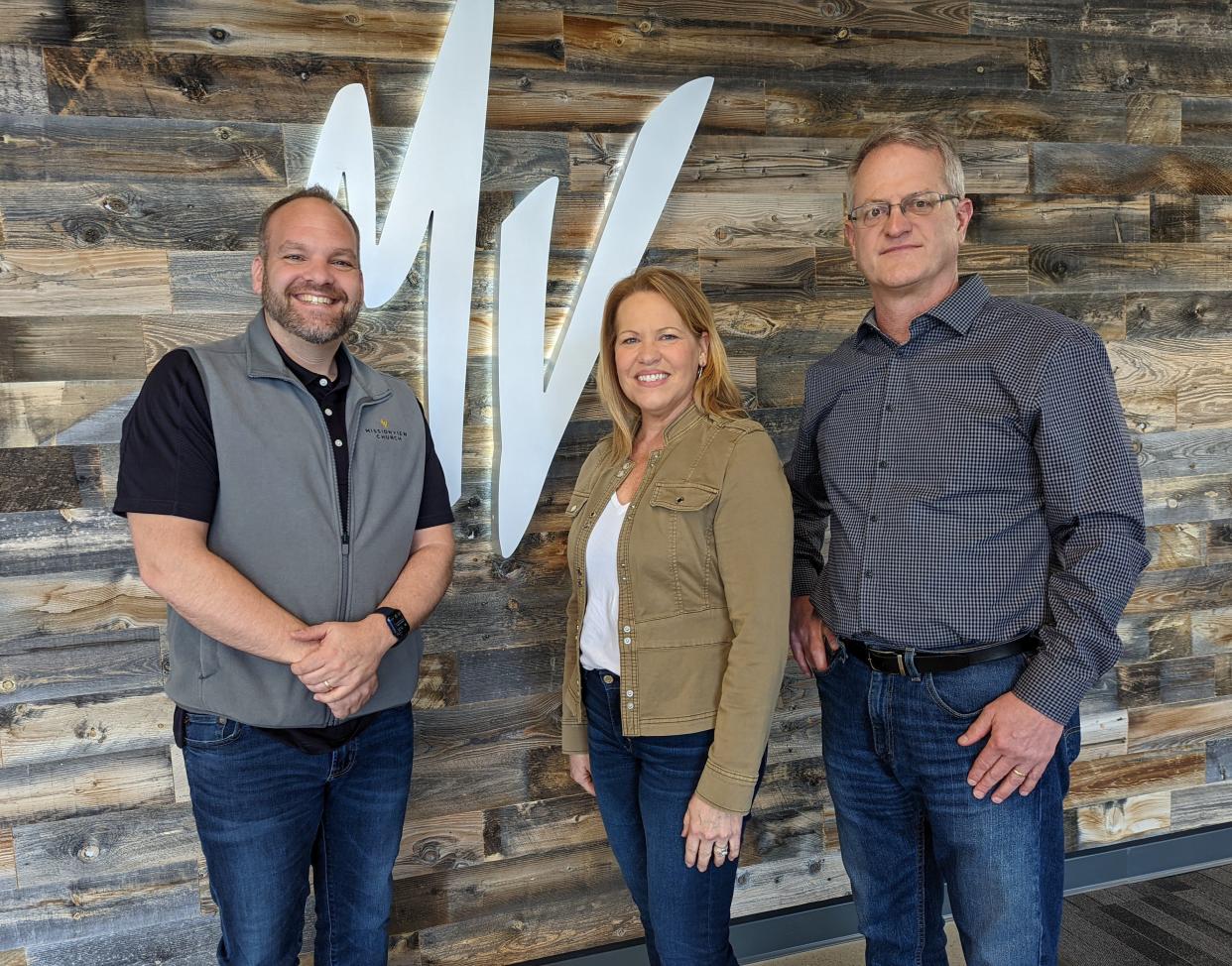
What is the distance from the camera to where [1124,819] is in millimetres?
2979

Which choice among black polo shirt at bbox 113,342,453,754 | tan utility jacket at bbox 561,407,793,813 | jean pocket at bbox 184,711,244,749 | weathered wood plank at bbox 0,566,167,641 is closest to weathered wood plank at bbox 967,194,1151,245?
tan utility jacket at bbox 561,407,793,813

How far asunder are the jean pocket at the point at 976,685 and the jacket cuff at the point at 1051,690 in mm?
51

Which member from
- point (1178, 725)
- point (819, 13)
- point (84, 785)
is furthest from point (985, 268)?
point (84, 785)

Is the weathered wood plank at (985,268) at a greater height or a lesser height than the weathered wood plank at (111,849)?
greater

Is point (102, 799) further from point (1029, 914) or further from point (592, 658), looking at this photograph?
point (1029, 914)

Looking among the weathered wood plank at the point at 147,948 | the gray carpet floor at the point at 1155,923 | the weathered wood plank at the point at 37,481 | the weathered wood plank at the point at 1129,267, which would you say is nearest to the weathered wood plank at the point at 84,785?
the weathered wood plank at the point at 147,948

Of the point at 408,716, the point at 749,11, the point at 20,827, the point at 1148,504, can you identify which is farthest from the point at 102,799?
the point at 1148,504

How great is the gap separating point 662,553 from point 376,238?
1.17 metres

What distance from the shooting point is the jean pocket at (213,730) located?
161 cm

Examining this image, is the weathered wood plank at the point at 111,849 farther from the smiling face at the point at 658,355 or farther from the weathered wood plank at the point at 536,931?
the smiling face at the point at 658,355

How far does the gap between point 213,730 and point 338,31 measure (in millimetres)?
1623

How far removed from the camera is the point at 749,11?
8.13 feet

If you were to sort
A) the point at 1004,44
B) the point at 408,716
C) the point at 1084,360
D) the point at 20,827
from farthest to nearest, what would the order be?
the point at 1004,44
the point at 20,827
the point at 408,716
the point at 1084,360

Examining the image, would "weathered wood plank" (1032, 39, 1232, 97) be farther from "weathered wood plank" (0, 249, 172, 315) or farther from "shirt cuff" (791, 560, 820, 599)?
"weathered wood plank" (0, 249, 172, 315)
